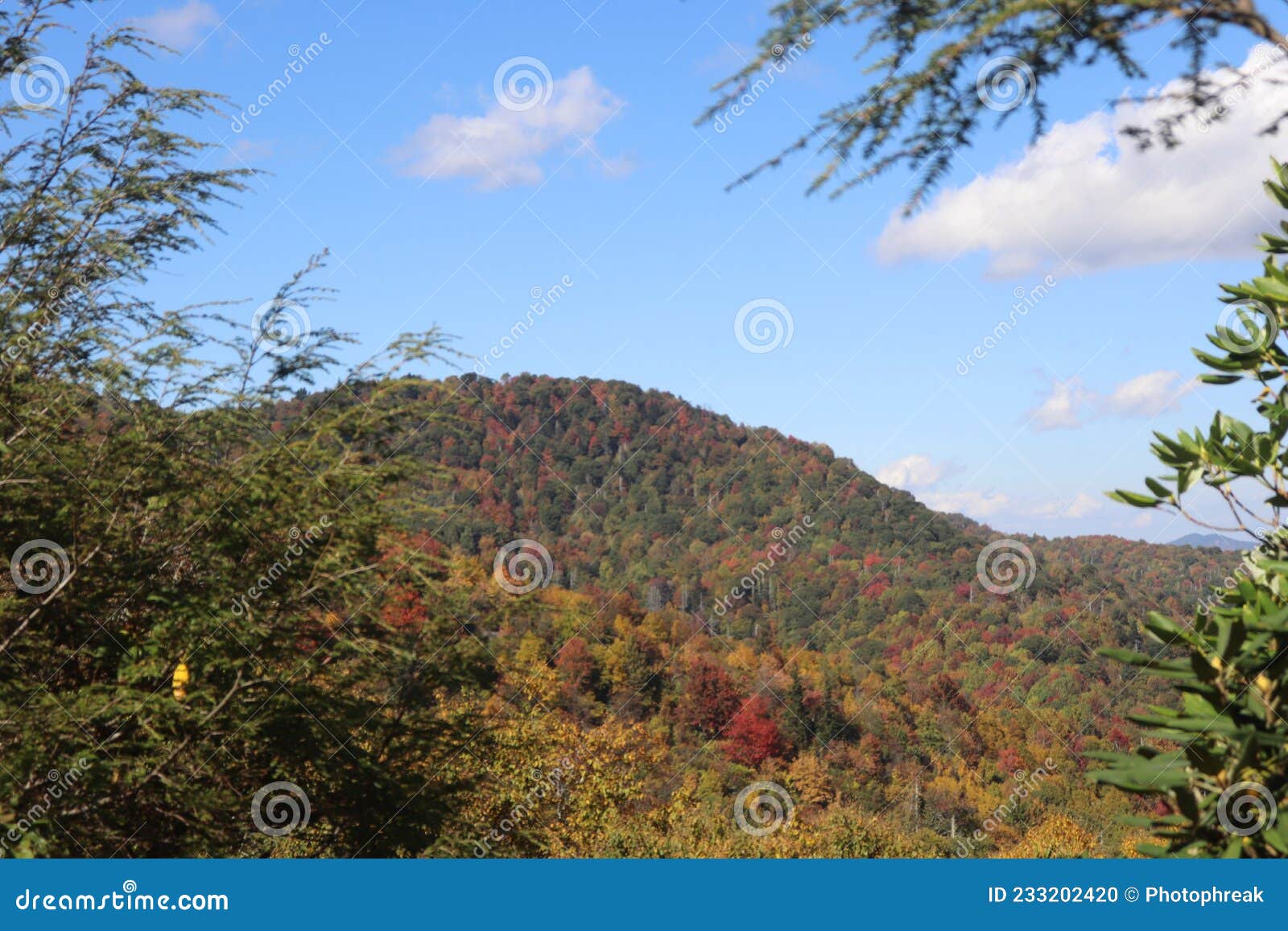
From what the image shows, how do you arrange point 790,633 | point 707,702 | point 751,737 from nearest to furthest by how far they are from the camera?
point 707,702, point 751,737, point 790,633

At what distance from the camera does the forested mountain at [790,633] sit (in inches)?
1062

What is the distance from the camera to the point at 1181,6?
2.17 meters

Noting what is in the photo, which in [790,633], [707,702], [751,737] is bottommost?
[751,737]

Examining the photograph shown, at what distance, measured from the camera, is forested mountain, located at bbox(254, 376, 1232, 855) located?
26969 millimetres

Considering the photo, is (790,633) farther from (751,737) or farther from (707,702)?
(707,702)

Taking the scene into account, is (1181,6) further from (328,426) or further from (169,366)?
(328,426)

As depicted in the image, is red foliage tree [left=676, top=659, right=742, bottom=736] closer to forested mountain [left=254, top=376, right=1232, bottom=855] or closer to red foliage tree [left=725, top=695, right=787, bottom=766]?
forested mountain [left=254, top=376, right=1232, bottom=855]

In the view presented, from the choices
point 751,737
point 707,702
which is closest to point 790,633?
point 751,737

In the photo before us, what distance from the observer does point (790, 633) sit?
157 feet

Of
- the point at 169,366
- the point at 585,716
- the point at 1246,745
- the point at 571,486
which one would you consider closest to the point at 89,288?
the point at 169,366

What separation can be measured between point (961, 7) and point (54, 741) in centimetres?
584

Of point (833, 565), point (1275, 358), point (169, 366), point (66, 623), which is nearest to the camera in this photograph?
point (1275, 358)

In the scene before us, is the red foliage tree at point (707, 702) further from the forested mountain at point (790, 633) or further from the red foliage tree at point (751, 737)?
the red foliage tree at point (751, 737)

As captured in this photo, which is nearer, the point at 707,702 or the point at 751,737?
the point at 707,702
